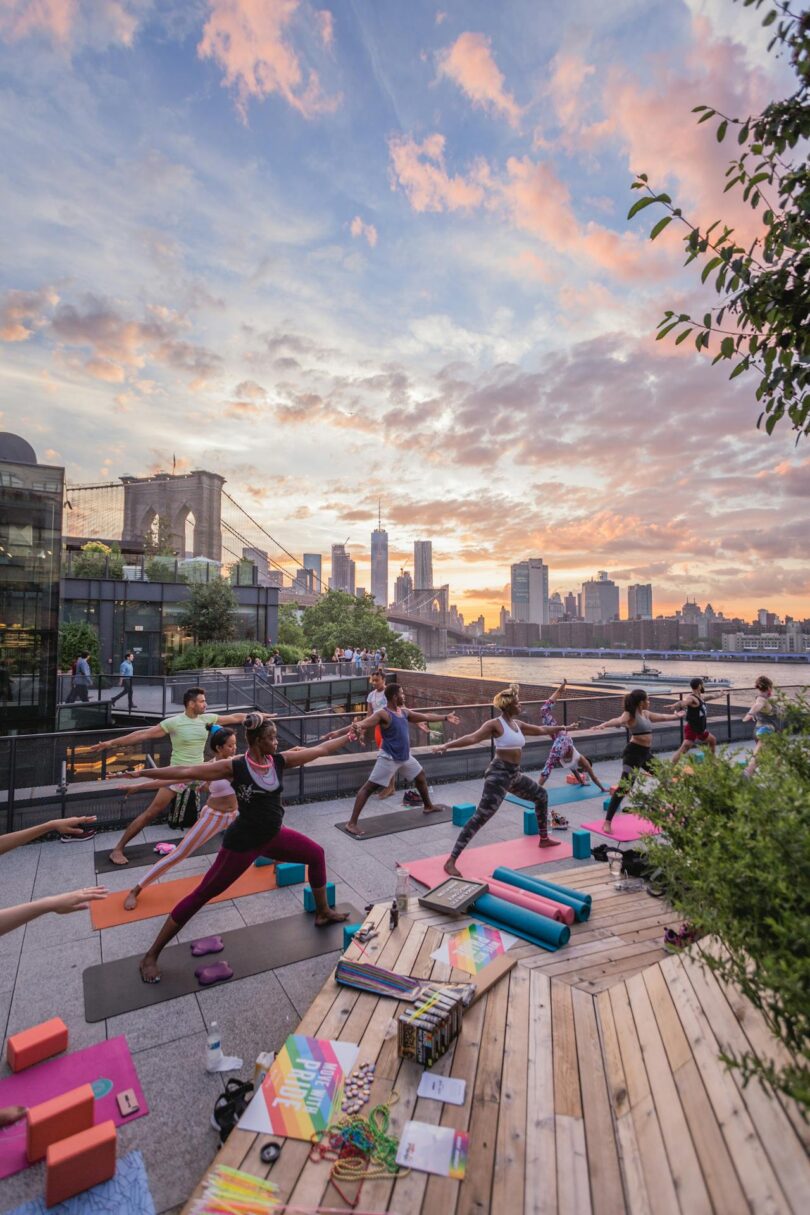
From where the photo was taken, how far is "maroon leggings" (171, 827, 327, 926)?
4512 mm

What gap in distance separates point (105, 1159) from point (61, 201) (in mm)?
27975

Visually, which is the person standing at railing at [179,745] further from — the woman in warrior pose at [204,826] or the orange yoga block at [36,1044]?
the orange yoga block at [36,1044]


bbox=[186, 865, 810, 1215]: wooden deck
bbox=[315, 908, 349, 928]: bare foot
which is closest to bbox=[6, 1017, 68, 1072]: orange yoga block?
bbox=[186, 865, 810, 1215]: wooden deck

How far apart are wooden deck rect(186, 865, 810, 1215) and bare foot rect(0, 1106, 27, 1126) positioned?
1.54 metres

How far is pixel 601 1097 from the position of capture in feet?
9.34

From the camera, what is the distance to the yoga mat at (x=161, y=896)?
566cm

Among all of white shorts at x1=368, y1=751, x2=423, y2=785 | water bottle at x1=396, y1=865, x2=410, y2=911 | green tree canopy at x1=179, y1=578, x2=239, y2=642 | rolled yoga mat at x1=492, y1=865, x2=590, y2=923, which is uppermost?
green tree canopy at x1=179, y1=578, x2=239, y2=642

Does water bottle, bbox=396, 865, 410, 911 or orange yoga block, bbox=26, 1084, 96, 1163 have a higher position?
water bottle, bbox=396, 865, 410, 911

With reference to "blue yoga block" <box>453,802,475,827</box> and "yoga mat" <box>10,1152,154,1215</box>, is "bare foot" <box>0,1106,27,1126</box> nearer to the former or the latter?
"yoga mat" <box>10,1152,154,1215</box>

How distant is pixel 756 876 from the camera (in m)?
2.00

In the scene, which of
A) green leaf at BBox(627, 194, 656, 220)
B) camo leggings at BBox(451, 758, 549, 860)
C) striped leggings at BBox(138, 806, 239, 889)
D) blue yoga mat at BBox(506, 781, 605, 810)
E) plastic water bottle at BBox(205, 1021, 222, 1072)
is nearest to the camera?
green leaf at BBox(627, 194, 656, 220)

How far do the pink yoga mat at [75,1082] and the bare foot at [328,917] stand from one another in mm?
1893

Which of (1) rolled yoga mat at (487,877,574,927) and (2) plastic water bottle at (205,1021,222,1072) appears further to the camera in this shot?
(1) rolled yoga mat at (487,877,574,927)

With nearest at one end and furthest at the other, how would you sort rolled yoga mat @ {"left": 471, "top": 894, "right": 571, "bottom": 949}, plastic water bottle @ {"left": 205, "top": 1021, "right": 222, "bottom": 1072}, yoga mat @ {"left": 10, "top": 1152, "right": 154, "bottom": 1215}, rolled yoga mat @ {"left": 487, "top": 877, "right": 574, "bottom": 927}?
yoga mat @ {"left": 10, "top": 1152, "right": 154, "bottom": 1215} → plastic water bottle @ {"left": 205, "top": 1021, "right": 222, "bottom": 1072} → rolled yoga mat @ {"left": 471, "top": 894, "right": 571, "bottom": 949} → rolled yoga mat @ {"left": 487, "top": 877, "right": 574, "bottom": 927}
